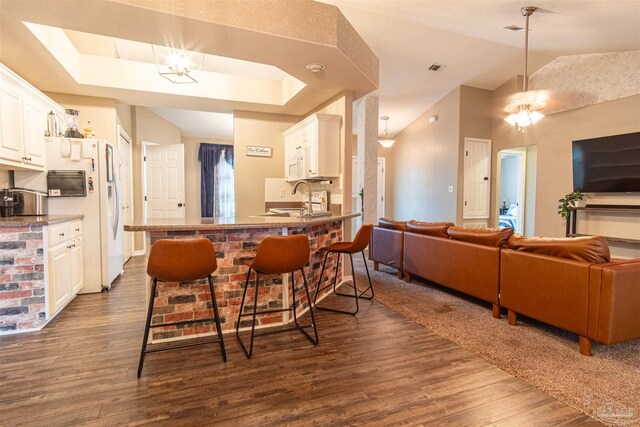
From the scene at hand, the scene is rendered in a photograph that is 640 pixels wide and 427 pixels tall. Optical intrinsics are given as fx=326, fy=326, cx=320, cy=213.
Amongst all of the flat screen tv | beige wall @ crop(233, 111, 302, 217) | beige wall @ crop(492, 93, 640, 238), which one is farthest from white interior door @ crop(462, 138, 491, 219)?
beige wall @ crop(233, 111, 302, 217)

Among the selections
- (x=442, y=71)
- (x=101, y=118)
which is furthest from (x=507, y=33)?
(x=101, y=118)

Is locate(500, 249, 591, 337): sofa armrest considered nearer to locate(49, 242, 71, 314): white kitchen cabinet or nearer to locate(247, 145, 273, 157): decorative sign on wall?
locate(247, 145, 273, 157): decorative sign on wall

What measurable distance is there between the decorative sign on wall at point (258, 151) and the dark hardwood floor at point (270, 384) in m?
3.15

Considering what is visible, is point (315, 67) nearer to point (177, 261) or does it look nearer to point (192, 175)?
point (177, 261)

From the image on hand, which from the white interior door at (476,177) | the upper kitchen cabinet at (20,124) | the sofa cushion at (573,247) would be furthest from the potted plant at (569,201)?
the upper kitchen cabinet at (20,124)

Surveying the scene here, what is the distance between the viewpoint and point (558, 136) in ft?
18.2

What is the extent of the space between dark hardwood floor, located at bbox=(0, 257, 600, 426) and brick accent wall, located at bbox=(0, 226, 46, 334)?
150mm

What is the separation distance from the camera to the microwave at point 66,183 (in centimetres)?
359

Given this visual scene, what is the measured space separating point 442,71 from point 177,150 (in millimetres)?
5018

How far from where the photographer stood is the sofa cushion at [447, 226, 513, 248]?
9.70 feet

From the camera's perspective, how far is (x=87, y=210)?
3742 mm

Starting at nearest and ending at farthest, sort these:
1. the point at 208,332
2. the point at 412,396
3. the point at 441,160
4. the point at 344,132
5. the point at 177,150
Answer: the point at 412,396 → the point at 208,332 → the point at 344,132 → the point at 177,150 → the point at 441,160

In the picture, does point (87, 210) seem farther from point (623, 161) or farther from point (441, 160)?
point (623, 161)

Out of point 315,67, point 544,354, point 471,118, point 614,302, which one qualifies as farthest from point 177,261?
point 471,118
